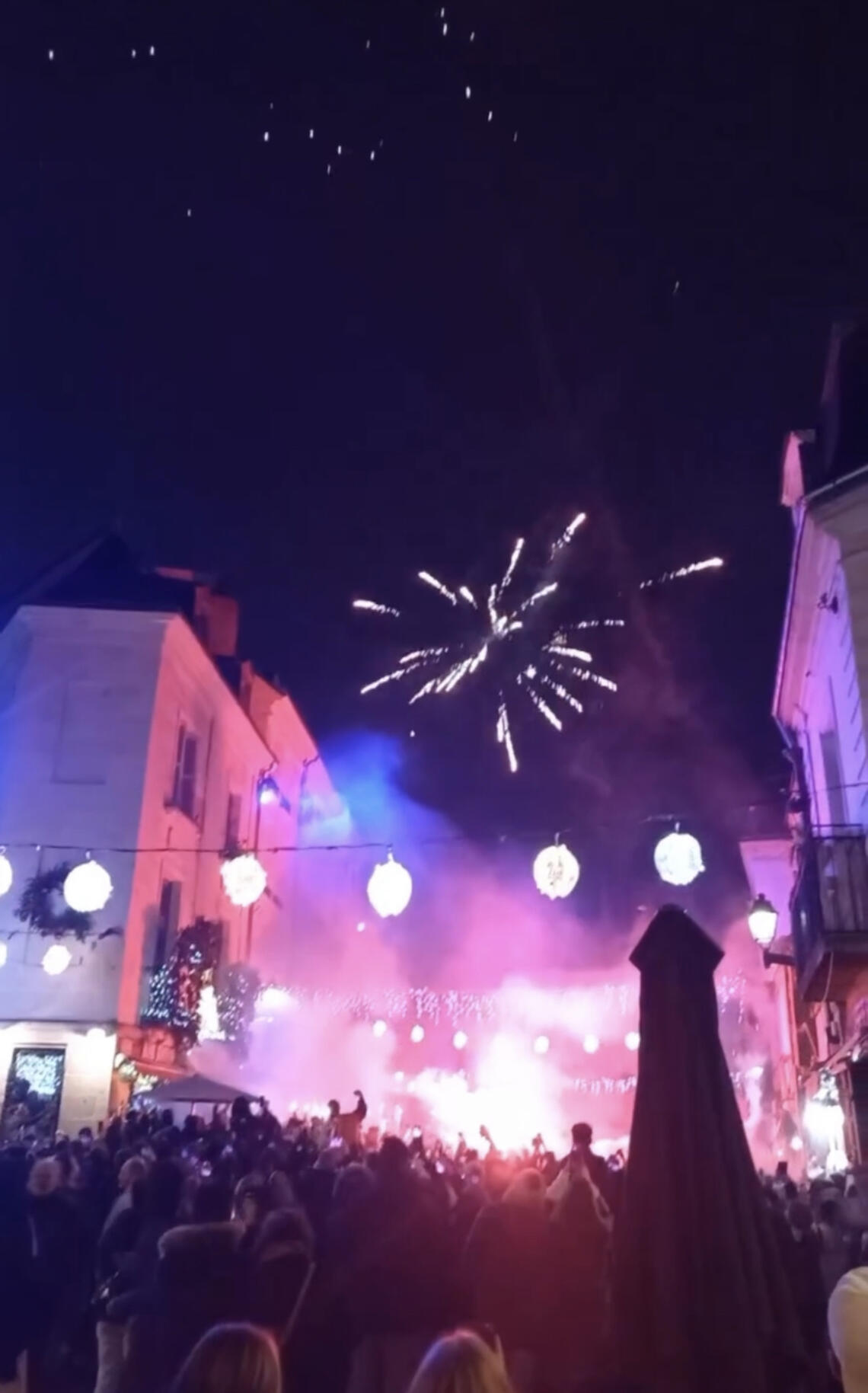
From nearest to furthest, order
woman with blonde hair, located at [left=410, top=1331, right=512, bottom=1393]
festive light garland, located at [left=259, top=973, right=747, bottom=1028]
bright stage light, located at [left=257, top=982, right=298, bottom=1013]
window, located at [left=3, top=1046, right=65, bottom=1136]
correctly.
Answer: woman with blonde hair, located at [left=410, top=1331, right=512, bottom=1393] < window, located at [left=3, top=1046, right=65, bottom=1136] < bright stage light, located at [left=257, top=982, right=298, bottom=1013] < festive light garland, located at [left=259, top=973, right=747, bottom=1028]

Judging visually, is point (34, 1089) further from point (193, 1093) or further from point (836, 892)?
point (836, 892)

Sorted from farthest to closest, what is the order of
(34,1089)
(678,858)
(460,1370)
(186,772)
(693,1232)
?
(186,772)
(34,1089)
(678,858)
(693,1232)
(460,1370)

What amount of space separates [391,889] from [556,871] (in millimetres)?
2531

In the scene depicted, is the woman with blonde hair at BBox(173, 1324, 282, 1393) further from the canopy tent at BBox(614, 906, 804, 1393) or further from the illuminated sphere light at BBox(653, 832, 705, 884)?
the illuminated sphere light at BBox(653, 832, 705, 884)

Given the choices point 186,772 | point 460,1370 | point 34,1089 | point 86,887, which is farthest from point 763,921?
point 186,772

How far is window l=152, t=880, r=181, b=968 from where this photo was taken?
24.8 meters

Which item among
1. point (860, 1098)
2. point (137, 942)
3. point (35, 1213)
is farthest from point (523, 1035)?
point (35, 1213)

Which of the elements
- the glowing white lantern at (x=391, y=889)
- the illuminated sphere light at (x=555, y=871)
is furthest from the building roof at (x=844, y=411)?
the glowing white lantern at (x=391, y=889)

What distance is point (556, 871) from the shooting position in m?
15.1

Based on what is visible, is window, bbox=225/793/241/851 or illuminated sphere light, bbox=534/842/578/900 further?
window, bbox=225/793/241/851

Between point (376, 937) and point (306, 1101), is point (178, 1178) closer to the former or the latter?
point (306, 1101)

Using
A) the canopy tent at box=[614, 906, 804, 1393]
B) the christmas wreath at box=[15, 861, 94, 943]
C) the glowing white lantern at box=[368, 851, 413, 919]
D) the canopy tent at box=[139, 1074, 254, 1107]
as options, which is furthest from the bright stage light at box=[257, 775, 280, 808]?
the canopy tent at box=[614, 906, 804, 1393]

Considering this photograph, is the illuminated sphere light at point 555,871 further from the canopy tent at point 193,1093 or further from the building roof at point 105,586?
the building roof at point 105,586

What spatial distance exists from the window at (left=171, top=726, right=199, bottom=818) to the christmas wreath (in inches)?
174
